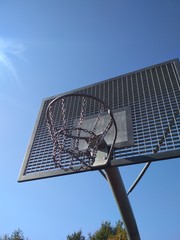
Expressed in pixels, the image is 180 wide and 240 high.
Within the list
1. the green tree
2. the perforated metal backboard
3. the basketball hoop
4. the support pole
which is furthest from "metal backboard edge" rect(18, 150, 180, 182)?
the green tree

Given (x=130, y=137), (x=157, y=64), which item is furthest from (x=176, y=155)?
(x=157, y=64)

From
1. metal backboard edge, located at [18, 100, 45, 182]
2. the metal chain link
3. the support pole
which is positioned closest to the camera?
the metal chain link

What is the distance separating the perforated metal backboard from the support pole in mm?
426

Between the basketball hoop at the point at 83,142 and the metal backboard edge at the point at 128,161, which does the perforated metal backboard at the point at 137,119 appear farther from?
the basketball hoop at the point at 83,142

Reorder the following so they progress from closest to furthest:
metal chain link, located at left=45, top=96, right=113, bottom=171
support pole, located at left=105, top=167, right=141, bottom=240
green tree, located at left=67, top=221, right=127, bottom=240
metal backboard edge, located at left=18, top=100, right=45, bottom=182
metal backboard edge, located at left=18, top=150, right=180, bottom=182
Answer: metal backboard edge, located at left=18, top=150, right=180, bottom=182 < metal chain link, located at left=45, top=96, right=113, bottom=171 < support pole, located at left=105, top=167, right=141, bottom=240 < metal backboard edge, located at left=18, top=100, right=45, bottom=182 < green tree, located at left=67, top=221, right=127, bottom=240

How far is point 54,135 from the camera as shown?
3.69 m

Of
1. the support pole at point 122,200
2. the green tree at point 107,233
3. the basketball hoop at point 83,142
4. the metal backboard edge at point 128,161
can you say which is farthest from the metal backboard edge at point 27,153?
the green tree at point 107,233

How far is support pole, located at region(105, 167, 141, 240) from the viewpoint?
3716mm

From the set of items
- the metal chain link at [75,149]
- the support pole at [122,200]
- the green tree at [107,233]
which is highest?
the green tree at [107,233]

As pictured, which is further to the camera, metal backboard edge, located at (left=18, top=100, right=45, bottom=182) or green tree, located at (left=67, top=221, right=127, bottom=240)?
green tree, located at (left=67, top=221, right=127, bottom=240)

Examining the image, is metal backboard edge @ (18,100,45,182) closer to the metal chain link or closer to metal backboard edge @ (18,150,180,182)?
metal backboard edge @ (18,150,180,182)

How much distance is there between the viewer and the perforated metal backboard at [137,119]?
3395 mm

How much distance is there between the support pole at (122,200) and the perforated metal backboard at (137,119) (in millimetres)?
426

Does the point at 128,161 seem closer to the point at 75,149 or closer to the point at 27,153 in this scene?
the point at 75,149
